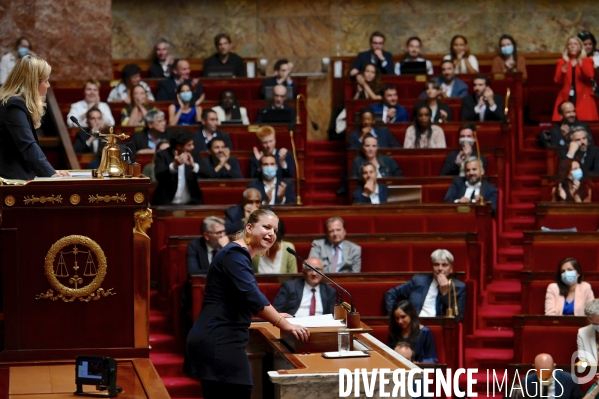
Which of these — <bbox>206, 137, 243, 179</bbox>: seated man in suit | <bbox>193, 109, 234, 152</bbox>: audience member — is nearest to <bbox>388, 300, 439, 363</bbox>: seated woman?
<bbox>206, 137, 243, 179</bbox>: seated man in suit

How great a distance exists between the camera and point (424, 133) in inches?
262

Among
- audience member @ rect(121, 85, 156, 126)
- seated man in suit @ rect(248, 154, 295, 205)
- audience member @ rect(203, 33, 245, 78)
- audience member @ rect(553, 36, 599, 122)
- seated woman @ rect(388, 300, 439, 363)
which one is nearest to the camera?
seated woman @ rect(388, 300, 439, 363)

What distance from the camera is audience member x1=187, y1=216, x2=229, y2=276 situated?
4.81 m

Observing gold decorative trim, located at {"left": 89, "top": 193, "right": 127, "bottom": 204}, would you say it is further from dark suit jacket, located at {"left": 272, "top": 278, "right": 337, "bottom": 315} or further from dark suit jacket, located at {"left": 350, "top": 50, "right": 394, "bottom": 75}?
dark suit jacket, located at {"left": 350, "top": 50, "right": 394, "bottom": 75}

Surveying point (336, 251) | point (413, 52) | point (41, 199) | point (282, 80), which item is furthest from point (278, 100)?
point (41, 199)

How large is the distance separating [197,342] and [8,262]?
564 millimetres

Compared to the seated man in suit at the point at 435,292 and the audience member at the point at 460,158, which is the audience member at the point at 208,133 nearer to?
the audience member at the point at 460,158

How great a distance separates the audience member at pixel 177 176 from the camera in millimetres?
5762

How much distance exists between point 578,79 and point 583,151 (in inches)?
44.8

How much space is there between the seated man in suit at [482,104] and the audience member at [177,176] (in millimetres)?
2034

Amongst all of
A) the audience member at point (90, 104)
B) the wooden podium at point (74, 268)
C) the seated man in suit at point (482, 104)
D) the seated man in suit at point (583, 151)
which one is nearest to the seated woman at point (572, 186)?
the seated man in suit at point (583, 151)

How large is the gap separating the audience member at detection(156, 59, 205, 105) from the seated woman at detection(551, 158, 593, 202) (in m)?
2.44

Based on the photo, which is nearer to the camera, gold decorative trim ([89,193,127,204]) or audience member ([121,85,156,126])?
gold decorative trim ([89,193,127,204])

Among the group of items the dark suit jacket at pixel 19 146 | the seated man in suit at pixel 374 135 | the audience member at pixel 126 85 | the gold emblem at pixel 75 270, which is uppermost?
the audience member at pixel 126 85
